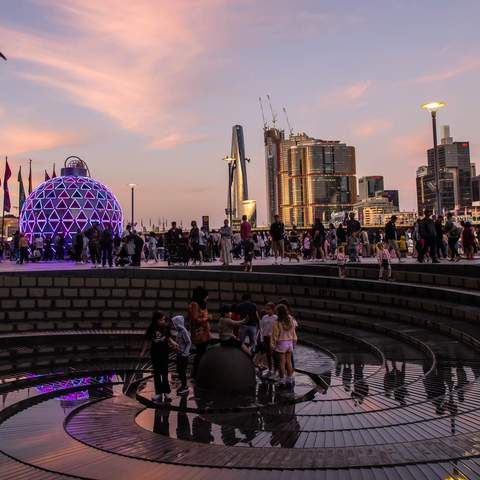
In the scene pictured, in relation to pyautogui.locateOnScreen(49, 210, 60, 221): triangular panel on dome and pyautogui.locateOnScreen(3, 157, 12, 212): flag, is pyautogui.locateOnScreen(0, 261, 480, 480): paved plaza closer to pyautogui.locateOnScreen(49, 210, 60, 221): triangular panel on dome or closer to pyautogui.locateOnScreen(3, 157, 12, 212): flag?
pyautogui.locateOnScreen(49, 210, 60, 221): triangular panel on dome

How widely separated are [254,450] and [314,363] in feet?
15.5

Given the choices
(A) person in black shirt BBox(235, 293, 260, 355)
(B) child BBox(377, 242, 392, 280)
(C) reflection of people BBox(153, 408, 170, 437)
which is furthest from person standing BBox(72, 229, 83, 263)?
(C) reflection of people BBox(153, 408, 170, 437)

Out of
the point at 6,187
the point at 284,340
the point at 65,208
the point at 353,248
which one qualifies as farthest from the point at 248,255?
the point at 6,187

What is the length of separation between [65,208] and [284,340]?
22411mm

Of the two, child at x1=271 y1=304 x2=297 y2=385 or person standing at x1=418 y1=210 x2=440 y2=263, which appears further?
person standing at x1=418 y1=210 x2=440 y2=263

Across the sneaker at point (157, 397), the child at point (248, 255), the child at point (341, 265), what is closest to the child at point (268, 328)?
the sneaker at point (157, 397)

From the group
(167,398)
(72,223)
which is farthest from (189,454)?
(72,223)

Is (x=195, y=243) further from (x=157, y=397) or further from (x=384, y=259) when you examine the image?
(x=157, y=397)

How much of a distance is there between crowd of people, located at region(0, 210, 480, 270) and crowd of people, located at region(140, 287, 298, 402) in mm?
6703

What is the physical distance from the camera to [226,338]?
27.8 feet

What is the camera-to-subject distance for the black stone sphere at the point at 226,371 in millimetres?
8164

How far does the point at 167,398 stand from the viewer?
8195 millimetres

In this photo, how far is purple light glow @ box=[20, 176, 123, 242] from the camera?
94.3 feet

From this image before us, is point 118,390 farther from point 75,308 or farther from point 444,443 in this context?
point 75,308
